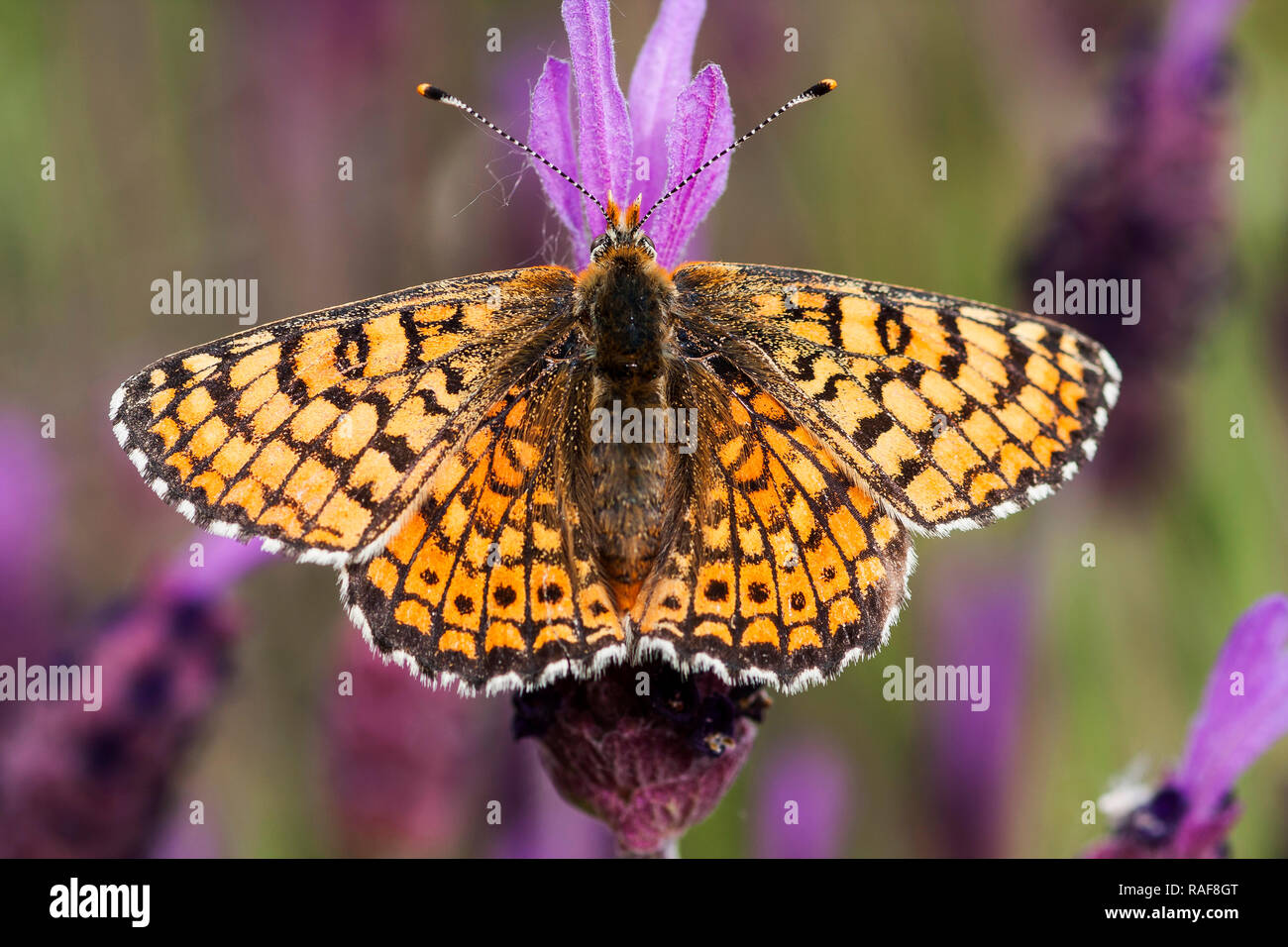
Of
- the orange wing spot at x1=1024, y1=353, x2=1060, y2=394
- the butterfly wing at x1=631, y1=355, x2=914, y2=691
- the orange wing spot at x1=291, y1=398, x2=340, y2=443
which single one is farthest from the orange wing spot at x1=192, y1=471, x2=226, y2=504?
the orange wing spot at x1=1024, y1=353, x2=1060, y2=394

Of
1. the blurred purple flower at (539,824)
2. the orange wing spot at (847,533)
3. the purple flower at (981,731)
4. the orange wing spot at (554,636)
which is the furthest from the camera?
the purple flower at (981,731)

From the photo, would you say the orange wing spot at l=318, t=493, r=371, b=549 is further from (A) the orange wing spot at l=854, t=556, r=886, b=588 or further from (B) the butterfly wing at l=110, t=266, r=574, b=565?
(A) the orange wing spot at l=854, t=556, r=886, b=588

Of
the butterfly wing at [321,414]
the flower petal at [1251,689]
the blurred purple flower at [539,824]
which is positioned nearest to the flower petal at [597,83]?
the butterfly wing at [321,414]

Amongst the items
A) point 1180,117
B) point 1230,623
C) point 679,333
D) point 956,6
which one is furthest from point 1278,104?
point 679,333

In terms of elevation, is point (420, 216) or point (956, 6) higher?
point (956, 6)

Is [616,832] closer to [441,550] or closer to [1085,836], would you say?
[441,550]

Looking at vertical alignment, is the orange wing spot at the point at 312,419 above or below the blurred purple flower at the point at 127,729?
above

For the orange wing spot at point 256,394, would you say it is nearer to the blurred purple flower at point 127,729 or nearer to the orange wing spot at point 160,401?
the orange wing spot at point 160,401
